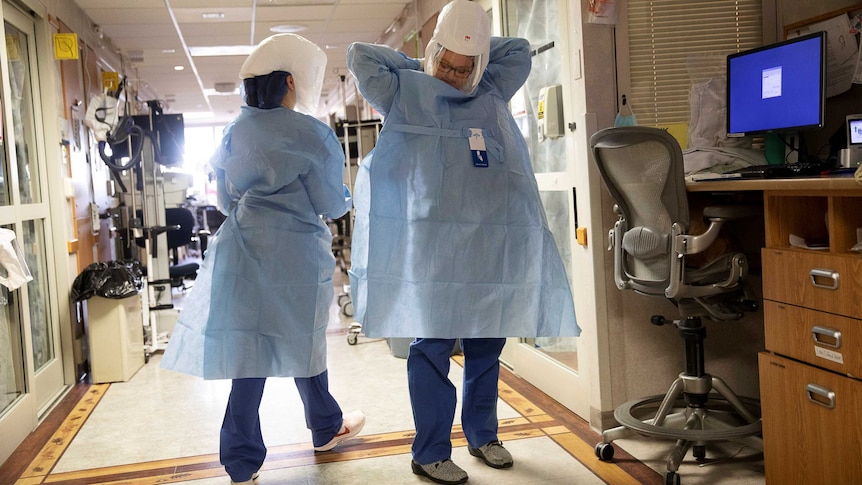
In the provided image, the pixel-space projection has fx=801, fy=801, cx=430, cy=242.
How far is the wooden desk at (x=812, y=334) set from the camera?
6.15 feet

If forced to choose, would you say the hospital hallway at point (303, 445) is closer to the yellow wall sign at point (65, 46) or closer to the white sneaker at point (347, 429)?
the white sneaker at point (347, 429)

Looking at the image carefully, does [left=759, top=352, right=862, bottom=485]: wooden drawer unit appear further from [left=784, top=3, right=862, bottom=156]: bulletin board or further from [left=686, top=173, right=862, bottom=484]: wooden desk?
[left=784, top=3, right=862, bottom=156]: bulletin board

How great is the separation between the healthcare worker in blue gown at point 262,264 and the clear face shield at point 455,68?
41 cm

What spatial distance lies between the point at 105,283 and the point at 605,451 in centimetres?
286

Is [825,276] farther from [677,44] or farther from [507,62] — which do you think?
[677,44]

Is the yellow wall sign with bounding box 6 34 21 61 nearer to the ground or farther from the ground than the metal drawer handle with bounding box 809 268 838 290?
farther from the ground

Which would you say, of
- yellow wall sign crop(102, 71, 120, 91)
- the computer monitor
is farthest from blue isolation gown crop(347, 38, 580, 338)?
yellow wall sign crop(102, 71, 120, 91)

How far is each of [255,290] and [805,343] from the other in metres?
1.55

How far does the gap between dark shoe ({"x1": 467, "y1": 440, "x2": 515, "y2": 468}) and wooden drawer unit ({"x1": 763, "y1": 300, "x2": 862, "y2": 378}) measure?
2.99 ft

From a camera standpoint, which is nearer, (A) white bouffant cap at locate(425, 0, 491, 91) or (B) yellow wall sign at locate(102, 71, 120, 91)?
(A) white bouffant cap at locate(425, 0, 491, 91)

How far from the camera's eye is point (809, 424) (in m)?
2.01

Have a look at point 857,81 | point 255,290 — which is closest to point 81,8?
point 255,290

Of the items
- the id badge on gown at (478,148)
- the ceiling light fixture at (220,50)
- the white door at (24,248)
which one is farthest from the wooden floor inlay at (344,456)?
the ceiling light fixture at (220,50)

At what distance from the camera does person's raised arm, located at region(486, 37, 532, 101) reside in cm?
251
